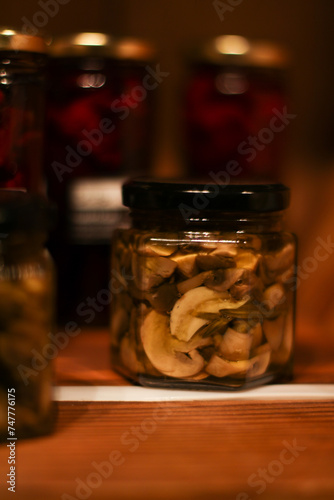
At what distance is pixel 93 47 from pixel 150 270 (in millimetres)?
298

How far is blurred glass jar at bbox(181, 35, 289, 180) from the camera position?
2.54 feet

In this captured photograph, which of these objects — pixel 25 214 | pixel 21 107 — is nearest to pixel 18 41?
pixel 21 107

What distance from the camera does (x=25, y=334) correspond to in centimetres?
46

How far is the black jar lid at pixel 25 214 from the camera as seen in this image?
44cm

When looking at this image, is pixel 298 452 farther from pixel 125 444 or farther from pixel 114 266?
pixel 114 266

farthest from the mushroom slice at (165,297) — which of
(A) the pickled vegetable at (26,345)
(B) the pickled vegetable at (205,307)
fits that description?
(A) the pickled vegetable at (26,345)

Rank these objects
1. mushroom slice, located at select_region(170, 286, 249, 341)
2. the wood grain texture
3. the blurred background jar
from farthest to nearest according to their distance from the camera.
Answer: the blurred background jar → mushroom slice, located at select_region(170, 286, 249, 341) → the wood grain texture

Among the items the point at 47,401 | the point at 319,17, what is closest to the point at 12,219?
the point at 47,401

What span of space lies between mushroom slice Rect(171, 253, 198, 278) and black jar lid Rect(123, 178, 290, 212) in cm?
4

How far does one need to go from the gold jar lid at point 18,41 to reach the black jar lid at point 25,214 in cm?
19

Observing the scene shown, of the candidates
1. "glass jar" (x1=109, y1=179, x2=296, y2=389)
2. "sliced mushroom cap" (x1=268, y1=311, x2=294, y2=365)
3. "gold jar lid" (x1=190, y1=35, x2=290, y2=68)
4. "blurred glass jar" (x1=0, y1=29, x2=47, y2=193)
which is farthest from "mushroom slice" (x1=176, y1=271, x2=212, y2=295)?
"gold jar lid" (x1=190, y1=35, x2=290, y2=68)

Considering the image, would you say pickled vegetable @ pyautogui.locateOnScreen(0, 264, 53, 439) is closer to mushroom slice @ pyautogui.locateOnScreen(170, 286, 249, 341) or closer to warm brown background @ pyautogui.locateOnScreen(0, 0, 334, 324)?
mushroom slice @ pyautogui.locateOnScreen(170, 286, 249, 341)

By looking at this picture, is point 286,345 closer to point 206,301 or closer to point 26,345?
point 206,301

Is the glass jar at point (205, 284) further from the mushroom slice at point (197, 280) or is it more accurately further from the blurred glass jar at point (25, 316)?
the blurred glass jar at point (25, 316)
